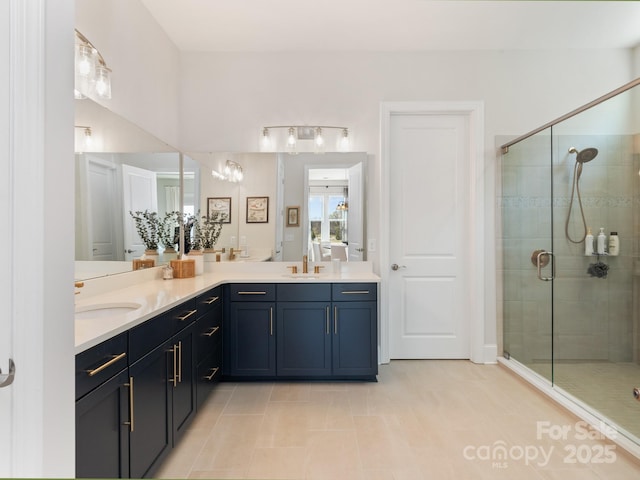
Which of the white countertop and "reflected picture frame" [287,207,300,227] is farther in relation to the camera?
"reflected picture frame" [287,207,300,227]

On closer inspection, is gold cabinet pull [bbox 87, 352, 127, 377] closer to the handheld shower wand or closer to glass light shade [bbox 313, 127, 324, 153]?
glass light shade [bbox 313, 127, 324, 153]

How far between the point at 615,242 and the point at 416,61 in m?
2.16

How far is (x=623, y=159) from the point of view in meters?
2.25

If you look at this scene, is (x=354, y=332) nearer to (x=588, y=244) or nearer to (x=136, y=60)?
(x=588, y=244)

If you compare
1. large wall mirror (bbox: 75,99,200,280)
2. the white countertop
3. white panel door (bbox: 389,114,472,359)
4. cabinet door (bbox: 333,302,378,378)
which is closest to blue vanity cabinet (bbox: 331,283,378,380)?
cabinet door (bbox: 333,302,378,378)

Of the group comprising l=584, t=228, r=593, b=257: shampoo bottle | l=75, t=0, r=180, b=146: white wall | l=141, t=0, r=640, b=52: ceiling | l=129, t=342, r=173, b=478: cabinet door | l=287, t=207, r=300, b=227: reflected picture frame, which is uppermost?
l=141, t=0, r=640, b=52: ceiling

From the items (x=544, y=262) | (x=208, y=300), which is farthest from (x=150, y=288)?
(x=544, y=262)

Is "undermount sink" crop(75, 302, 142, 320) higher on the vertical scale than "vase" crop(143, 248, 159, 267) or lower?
lower

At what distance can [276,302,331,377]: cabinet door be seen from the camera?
102 inches

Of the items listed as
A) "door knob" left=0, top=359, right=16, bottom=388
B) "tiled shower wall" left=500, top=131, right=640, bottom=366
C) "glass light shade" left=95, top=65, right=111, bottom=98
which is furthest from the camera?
"tiled shower wall" left=500, top=131, right=640, bottom=366

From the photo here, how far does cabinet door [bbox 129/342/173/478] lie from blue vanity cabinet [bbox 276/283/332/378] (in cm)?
103

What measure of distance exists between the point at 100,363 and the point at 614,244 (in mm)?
3056

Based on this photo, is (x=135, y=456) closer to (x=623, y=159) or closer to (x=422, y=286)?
(x=422, y=286)

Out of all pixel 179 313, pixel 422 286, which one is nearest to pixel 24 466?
pixel 179 313
